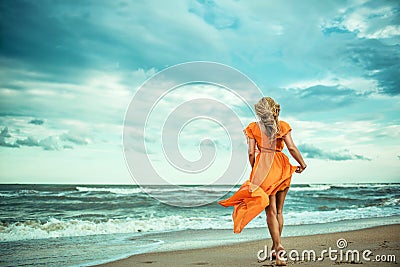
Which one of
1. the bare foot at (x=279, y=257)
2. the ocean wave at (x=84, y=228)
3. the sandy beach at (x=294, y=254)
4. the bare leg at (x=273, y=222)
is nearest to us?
the bare foot at (x=279, y=257)

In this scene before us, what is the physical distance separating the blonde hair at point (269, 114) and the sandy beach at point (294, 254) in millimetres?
1561

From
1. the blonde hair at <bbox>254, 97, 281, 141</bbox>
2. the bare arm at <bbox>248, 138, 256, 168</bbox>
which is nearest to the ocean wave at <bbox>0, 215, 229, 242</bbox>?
the bare arm at <bbox>248, 138, 256, 168</bbox>

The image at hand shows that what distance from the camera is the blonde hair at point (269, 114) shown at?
4551 millimetres

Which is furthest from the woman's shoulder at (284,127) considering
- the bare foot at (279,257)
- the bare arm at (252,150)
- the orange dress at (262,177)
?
the bare foot at (279,257)

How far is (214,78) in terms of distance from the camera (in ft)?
21.6

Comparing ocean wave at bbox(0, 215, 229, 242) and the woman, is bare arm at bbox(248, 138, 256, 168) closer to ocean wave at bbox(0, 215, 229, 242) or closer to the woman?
the woman

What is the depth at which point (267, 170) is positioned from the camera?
4.63 metres

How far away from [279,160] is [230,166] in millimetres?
1212

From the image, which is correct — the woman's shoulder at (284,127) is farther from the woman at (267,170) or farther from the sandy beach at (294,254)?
the sandy beach at (294,254)

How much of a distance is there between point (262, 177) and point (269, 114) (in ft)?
2.39

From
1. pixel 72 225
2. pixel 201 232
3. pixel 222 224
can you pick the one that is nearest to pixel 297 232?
pixel 201 232

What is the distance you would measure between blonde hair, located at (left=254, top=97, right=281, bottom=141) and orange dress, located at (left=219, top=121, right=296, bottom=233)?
79mm

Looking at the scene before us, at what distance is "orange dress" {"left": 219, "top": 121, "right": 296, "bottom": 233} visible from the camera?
14.8ft

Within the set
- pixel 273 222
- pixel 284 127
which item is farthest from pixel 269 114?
pixel 273 222
